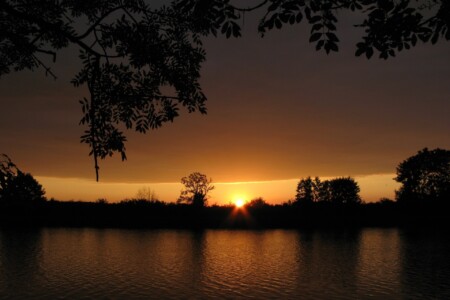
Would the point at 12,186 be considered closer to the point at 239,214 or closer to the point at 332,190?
the point at 239,214

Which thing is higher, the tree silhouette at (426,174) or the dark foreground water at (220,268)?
the tree silhouette at (426,174)

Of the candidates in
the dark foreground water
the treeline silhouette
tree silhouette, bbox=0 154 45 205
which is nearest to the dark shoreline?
the treeline silhouette

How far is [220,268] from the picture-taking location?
51906mm

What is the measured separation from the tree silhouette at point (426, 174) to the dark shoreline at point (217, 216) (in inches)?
406

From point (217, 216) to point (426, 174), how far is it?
64649mm

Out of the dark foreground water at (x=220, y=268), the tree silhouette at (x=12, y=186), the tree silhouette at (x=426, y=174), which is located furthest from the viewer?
the tree silhouette at (x=426, y=174)

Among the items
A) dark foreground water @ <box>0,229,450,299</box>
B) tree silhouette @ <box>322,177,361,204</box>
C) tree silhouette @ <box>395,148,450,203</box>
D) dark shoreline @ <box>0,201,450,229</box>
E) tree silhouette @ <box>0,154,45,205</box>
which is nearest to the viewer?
tree silhouette @ <box>0,154,45,205</box>

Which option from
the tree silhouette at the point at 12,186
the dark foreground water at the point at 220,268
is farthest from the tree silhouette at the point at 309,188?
the tree silhouette at the point at 12,186

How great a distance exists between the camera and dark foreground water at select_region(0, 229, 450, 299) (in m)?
38.5

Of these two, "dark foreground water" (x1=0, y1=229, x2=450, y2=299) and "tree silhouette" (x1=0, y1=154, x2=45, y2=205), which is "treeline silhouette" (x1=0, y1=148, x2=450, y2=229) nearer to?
"dark foreground water" (x1=0, y1=229, x2=450, y2=299)

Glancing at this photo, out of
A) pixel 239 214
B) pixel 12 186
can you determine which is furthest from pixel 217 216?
pixel 12 186

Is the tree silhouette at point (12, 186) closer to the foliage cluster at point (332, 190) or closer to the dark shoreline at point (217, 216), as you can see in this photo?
the dark shoreline at point (217, 216)

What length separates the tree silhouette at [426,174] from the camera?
124 metres

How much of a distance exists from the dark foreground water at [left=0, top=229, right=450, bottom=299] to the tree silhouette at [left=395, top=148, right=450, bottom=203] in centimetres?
4714
